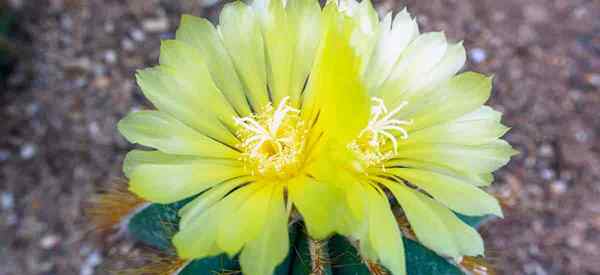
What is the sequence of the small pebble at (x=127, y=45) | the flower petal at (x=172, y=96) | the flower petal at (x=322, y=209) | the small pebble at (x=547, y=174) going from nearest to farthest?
the flower petal at (x=322, y=209), the flower petal at (x=172, y=96), the small pebble at (x=547, y=174), the small pebble at (x=127, y=45)

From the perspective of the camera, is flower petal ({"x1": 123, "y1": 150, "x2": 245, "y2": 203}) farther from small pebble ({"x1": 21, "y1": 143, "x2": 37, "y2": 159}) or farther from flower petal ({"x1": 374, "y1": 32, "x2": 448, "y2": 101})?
small pebble ({"x1": 21, "y1": 143, "x2": 37, "y2": 159})

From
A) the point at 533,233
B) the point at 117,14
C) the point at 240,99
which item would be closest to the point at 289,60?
the point at 240,99

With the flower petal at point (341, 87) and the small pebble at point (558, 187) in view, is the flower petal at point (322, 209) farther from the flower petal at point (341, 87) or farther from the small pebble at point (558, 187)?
the small pebble at point (558, 187)

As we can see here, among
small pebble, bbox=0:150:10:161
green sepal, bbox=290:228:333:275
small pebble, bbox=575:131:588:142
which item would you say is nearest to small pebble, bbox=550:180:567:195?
small pebble, bbox=575:131:588:142

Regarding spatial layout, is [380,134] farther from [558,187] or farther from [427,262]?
[558,187]

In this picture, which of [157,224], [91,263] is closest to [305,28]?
[157,224]

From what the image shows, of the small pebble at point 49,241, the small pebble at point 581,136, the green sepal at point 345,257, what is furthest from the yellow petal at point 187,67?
the small pebble at point 581,136
